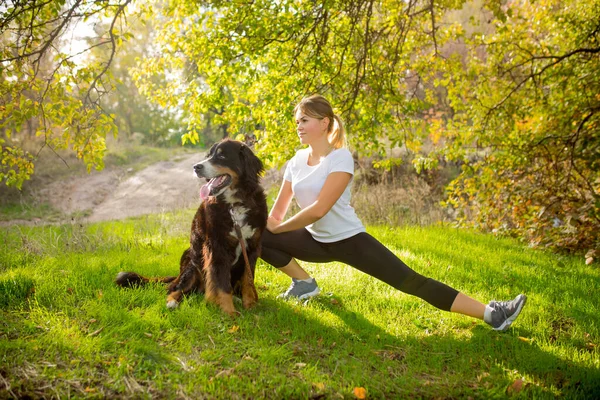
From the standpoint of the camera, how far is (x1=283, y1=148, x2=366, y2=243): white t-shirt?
3.34 metres

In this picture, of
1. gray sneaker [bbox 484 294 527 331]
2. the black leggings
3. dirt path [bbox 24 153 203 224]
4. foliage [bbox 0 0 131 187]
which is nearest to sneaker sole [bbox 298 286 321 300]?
the black leggings

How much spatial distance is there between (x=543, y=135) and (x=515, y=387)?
4823mm

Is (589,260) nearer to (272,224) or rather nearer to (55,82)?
(272,224)

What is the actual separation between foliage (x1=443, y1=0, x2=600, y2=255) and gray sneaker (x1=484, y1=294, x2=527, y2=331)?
7.97ft

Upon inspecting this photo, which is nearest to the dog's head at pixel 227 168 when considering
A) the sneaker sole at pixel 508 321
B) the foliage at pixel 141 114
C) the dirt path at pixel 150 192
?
the sneaker sole at pixel 508 321

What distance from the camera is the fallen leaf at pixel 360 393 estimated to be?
92.8 inches

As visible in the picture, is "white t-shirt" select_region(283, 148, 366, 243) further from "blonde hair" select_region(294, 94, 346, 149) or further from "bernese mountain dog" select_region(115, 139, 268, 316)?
"bernese mountain dog" select_region(115, 139, 268, 316)

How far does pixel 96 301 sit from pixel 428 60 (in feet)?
17.3

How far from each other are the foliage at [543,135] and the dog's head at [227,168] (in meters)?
3.72

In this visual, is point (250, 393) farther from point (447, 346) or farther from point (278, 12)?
point (278, 12)

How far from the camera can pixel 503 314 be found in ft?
10.2

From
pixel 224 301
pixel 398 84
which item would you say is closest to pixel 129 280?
pixel 224 301

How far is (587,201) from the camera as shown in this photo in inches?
215

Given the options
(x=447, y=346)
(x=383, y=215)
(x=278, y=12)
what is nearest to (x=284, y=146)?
(x=278, y=12)
